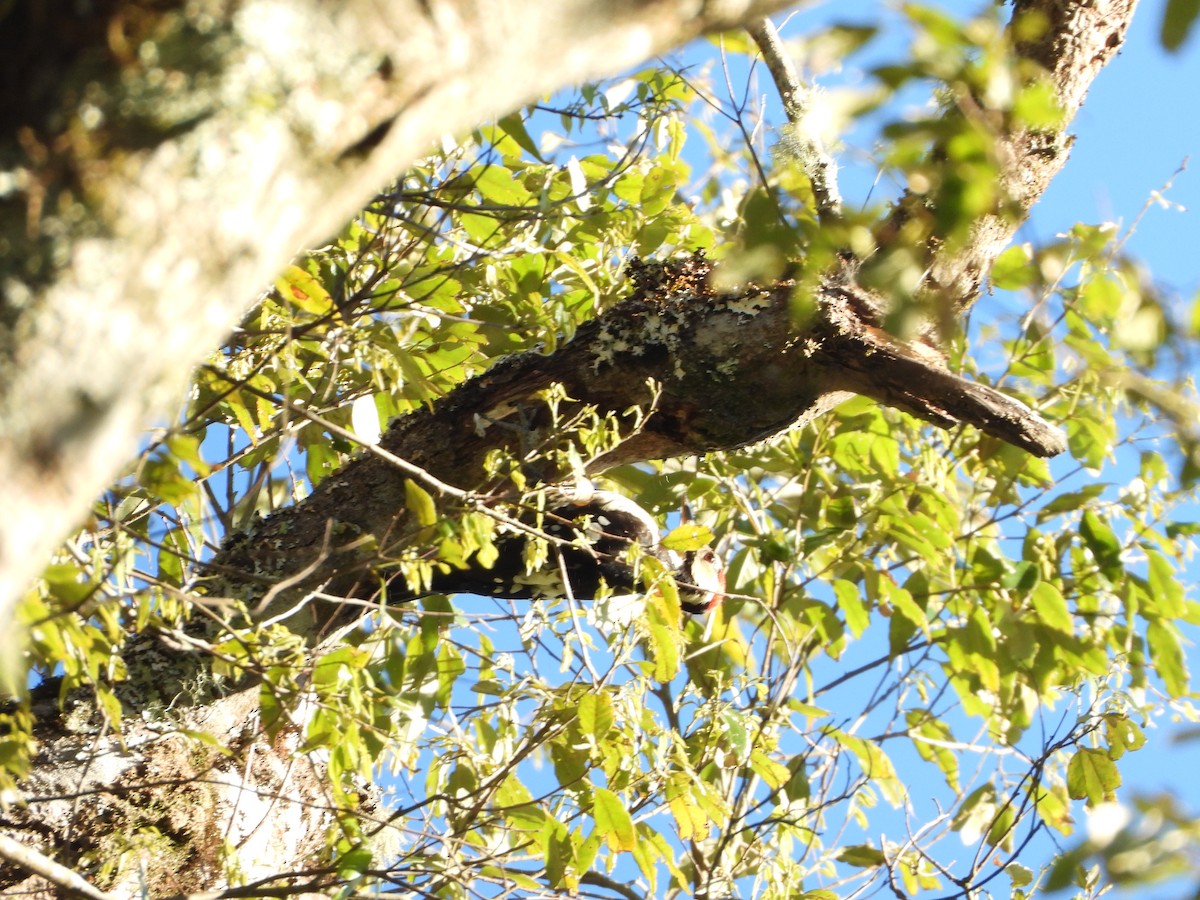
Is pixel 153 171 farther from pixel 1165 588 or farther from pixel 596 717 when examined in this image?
pixel 1165 588

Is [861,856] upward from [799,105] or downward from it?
downward

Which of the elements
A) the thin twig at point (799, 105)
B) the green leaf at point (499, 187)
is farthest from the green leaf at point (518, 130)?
the thin twig at point (799, 105)

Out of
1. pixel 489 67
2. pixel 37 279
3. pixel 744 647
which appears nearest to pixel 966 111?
pixel 489 67

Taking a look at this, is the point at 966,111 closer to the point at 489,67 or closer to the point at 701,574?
the point at 489,67

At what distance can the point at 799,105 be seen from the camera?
1.82 metres

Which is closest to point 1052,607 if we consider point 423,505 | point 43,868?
point 423,505

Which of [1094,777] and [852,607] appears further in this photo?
[852,607]

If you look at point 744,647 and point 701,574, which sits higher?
point 744,647

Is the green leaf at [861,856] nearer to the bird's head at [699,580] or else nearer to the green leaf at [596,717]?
the bird's head at [699,580]

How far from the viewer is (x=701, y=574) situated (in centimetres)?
199

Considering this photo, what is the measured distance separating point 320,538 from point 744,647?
142cm

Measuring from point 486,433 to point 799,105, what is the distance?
0.74 meters

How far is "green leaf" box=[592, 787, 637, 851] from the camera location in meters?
1.76

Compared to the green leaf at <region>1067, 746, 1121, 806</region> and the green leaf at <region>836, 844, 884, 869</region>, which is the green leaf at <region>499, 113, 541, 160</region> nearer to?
the green leaf at <region>1067, 746, 1121, 806</region>
